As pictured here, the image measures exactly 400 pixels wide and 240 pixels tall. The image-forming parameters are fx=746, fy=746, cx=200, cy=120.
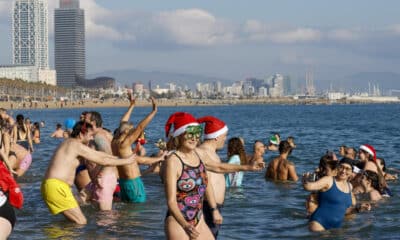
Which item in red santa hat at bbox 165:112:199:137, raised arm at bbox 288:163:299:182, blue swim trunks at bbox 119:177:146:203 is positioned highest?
red santa hat at bbox 165:112:199:137

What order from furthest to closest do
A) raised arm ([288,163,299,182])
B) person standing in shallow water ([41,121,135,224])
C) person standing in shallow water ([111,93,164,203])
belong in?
raised arm ([288,163,299,182]) < person standing in shallow water ([111,93,164,203]) < person standing in shallow water ([41,121,135,224])

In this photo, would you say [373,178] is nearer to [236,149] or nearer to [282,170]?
[236,149]

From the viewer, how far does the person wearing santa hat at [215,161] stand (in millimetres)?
7497

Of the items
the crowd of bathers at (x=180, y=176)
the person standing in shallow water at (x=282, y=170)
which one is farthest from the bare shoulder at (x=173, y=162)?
the person standing in shallow water at (x=282, y=170)

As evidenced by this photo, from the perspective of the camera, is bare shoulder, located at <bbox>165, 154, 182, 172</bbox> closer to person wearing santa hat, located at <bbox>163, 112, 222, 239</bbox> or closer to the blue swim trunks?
person wearing santa hat, located at <bbox>163, 112, 222, 239</bbox>

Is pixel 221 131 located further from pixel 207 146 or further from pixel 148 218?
pixel 148 218

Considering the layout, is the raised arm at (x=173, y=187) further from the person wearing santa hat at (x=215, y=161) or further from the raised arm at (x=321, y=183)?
the raised arm at (x=321, y=183)

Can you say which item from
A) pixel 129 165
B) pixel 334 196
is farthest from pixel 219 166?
pixel 129 165

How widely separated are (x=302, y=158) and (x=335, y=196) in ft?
58.1

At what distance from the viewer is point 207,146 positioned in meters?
7.98

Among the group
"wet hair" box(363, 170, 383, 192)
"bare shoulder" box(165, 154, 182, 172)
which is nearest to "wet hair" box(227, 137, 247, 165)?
"wet hair" box(363, 170, 383, 192)

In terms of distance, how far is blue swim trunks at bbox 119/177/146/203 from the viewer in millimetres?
12703

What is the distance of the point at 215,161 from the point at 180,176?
3.73ft

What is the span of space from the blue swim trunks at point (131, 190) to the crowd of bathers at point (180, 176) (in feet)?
0.06
